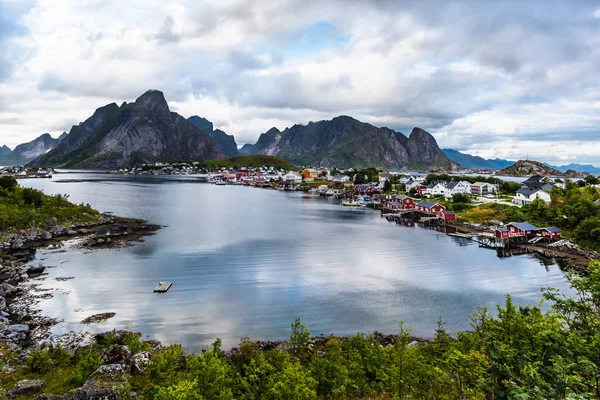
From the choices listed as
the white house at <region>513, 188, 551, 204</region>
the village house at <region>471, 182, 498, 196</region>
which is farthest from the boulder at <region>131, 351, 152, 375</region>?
the village house at <region>471, 182, 498, 196</region>

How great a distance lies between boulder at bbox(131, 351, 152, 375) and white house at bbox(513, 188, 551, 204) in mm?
71479

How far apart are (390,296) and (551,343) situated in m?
20.1

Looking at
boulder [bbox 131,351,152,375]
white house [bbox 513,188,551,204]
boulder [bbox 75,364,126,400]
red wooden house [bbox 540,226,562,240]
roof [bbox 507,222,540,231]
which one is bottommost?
boulder [bbox 131,351,152,375]

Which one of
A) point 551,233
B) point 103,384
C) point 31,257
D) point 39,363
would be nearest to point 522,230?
point 551,233

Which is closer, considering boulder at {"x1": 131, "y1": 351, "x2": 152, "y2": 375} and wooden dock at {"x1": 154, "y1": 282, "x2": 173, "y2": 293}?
boulder at {"x1": 131, "y1": 351, "x2": 152, "y2": 375}

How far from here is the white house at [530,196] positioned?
66.9m

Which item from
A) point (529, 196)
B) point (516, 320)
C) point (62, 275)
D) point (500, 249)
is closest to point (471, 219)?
point (529, 196)

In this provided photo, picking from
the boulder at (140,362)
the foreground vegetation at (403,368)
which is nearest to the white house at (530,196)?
the foreground vegetation at (403,368)

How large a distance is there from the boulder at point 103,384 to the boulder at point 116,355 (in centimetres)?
252

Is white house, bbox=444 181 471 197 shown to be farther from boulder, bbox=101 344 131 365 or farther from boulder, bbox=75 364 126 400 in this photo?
boulder, bbox=75 364 126 400

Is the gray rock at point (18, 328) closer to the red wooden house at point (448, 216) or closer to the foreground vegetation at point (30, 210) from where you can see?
the foreground vegetation at point (30, 210)

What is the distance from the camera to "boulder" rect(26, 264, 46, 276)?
106 feet

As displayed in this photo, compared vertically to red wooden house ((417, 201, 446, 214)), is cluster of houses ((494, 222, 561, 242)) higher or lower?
lower

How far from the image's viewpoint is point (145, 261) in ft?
123
